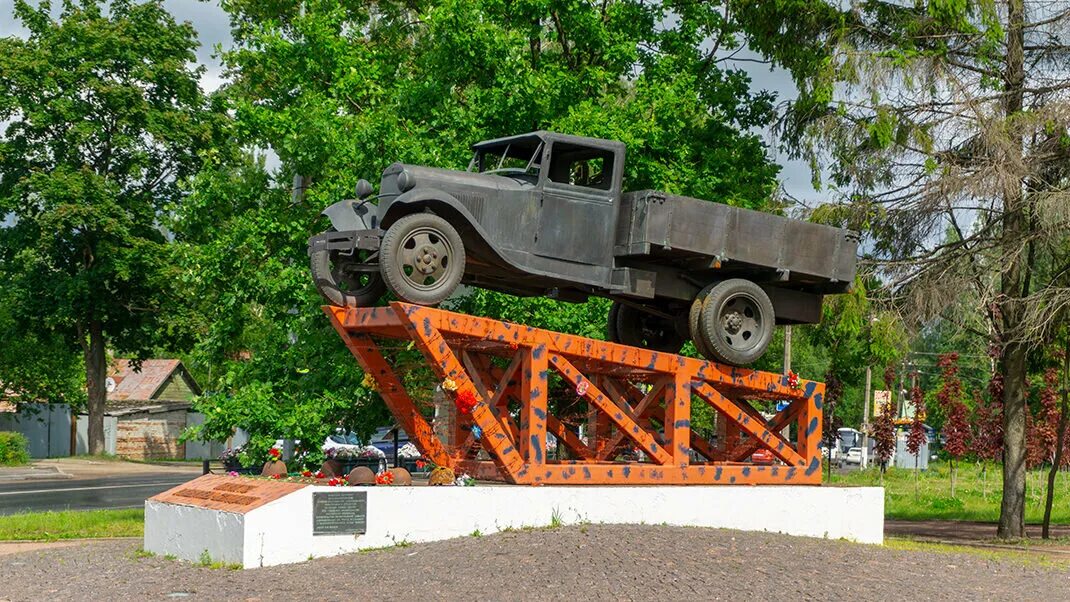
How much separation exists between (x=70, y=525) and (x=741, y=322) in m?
10.8

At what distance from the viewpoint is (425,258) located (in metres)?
12.0

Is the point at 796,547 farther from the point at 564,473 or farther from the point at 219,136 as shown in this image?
the point at 219,136

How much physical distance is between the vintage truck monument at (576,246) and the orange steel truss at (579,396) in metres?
0.40

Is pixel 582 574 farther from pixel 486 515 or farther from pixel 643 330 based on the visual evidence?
pixel 643 330

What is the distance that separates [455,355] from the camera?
1323 centimetres

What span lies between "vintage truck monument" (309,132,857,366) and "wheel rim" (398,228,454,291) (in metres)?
0.01

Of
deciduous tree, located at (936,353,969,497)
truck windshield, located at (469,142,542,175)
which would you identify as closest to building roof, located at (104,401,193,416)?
deciduous tree, located at (936,353,969,497)

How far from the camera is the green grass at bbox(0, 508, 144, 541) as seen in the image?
17859 millimetres

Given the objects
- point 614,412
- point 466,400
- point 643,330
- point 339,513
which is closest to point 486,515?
point 466,400

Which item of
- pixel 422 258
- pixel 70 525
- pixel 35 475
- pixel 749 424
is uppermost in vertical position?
pixel 422 258

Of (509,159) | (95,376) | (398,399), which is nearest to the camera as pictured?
(398,399)

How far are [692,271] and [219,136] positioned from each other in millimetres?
32148

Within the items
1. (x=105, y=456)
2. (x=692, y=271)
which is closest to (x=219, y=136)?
(x=105, y=456)

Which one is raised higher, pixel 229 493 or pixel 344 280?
pixel 344 280
